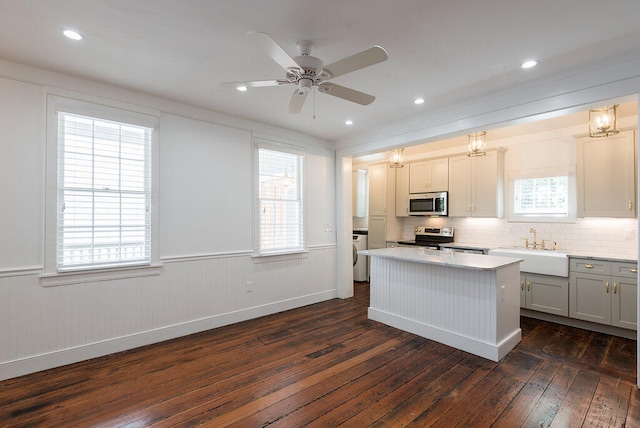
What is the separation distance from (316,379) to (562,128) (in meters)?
4.78

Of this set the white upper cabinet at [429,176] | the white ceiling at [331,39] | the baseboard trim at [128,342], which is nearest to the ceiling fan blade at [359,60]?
the white ceiling at [331,39]

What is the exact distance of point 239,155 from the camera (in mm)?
4117

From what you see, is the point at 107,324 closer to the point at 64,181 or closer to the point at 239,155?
the point at 64,181

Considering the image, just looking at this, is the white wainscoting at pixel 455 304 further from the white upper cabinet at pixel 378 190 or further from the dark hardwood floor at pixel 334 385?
the white upper cabinet at pixel 378 190

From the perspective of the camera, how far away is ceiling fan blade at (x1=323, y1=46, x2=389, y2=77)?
1844 millimetres

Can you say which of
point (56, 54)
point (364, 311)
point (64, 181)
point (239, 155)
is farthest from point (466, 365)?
point (56, 54)

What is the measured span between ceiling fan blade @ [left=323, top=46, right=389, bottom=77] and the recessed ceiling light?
6.04 ft

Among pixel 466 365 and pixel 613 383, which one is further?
pixel 466 365

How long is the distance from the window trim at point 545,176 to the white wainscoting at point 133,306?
3.53 m

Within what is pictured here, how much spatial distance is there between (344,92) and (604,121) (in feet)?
9.06

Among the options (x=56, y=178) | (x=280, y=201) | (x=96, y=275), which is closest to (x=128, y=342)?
(x=96, y=275)

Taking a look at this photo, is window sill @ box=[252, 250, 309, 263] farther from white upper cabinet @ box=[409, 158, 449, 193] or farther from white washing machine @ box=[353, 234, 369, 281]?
white upper cabinet @ box=[409, 158, 449, 193]

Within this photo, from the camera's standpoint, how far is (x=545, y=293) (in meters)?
4.08

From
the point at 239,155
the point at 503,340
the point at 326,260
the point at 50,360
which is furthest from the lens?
the point at 326,260
